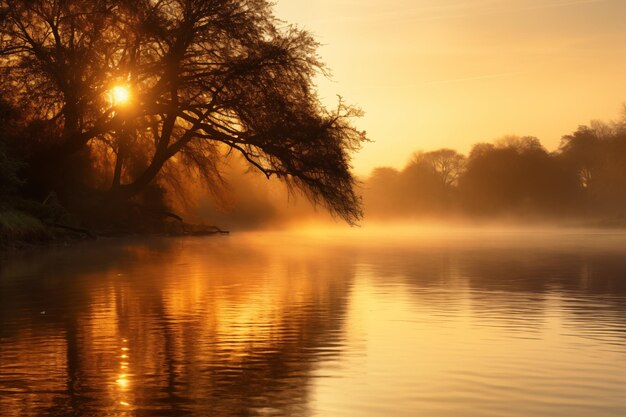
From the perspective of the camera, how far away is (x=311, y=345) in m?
11.1

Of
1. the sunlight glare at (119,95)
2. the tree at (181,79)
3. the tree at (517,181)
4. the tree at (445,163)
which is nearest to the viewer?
the tree at (181,79)

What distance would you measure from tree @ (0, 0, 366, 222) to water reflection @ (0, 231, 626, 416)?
14.2m

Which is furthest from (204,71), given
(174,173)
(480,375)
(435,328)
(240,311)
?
(480,375)

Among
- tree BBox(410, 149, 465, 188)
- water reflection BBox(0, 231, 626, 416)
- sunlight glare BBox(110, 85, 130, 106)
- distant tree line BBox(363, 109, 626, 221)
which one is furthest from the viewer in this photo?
tree BBox(410, 149, 465, 188)

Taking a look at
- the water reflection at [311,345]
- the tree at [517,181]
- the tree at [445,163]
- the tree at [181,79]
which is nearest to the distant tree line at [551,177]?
the tree at [517,181]

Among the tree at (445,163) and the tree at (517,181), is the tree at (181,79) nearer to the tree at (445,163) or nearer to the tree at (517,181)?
the tree at (517,181)

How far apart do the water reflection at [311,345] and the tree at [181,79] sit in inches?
559

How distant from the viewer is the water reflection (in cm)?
795

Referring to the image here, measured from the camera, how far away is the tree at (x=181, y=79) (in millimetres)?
36719

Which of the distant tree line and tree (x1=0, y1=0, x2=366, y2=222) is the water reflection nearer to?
tree (x1=0, y1=0, x2=366, y2=222)

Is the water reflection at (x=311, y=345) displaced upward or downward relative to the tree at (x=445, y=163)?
downward

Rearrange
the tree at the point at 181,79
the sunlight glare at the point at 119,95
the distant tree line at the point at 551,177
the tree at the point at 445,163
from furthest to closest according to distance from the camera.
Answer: the tree at the point at 445,163 → the distant tree line at the point at 551,177 → the sunlight glare at the point at 119,95 → the tree at the point at 181,79

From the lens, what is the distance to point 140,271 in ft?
80.1

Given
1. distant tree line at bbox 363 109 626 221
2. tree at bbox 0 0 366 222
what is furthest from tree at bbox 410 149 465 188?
tree at bbox 0 0 366 222
